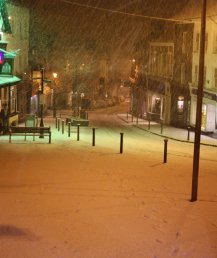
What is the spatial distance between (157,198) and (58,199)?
2422 mm

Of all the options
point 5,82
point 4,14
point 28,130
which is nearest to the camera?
point 28,130

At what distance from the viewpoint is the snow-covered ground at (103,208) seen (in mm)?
7766

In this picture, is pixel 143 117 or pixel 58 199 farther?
pixel 143 117

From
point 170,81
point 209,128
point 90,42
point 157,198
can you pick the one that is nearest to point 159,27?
point 170,81

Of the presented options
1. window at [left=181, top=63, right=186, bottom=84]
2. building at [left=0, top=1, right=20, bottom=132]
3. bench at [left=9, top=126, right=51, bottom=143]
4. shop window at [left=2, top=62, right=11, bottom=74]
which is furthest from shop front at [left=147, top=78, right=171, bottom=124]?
bench at [left=9, top=126, right=51, bottom=143]

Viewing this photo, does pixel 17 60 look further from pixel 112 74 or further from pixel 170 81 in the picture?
pixel 112 74

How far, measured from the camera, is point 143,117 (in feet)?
178

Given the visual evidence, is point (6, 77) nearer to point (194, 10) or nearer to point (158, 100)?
point (194, 10)

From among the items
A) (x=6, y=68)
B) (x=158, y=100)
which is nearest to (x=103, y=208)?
(x=6, y=68)

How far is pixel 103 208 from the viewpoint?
406 inches

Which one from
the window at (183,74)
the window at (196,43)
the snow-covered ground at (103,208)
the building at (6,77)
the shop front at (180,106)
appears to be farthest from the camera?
the window at (183,74)

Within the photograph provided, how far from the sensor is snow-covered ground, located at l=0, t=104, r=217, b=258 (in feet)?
25.5

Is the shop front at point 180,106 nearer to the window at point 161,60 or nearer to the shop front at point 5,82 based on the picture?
the window at point 161,60

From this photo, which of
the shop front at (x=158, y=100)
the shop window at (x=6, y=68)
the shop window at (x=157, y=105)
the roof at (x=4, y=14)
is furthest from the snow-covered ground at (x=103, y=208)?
the shop window at (x=157, y=105)
